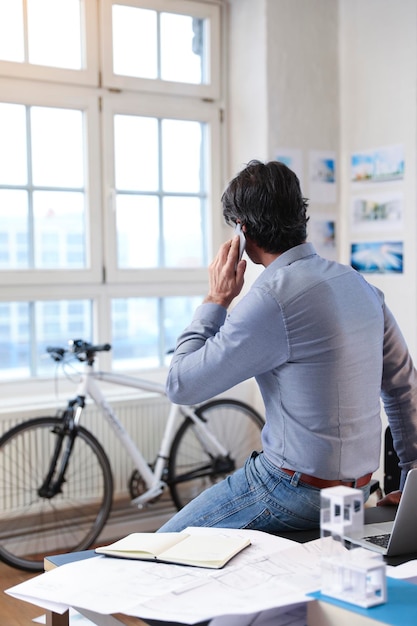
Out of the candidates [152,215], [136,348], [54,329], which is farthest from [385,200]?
[54,329]

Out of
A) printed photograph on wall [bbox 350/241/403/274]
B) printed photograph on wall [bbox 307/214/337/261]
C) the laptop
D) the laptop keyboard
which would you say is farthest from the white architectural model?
printed photograph on wall [bbox 307/214/337/261]

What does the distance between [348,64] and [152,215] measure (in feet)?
4.38

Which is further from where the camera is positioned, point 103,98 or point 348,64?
point 348,64

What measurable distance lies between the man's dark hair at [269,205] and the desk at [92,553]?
66 centimetres

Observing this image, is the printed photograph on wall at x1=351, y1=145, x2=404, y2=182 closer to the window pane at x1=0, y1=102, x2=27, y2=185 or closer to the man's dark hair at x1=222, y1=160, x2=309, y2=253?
the window pane at x1=0, y1=102, x2=27, y2=185

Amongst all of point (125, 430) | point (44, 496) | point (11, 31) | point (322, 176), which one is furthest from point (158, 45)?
point (44, 496)

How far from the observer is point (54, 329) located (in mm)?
4133

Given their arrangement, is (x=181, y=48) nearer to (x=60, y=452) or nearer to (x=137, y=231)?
(x=137, y=231)

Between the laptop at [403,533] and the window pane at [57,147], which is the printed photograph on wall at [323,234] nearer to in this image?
the window pane at [57,147]

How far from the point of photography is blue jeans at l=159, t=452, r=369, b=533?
1.89 metres

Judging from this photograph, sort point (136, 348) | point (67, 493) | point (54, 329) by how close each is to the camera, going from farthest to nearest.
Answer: point (136, 348) → point (54, 329) → point (67, 493)

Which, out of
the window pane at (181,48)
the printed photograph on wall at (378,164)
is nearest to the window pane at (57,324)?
the window pane at (181,48)

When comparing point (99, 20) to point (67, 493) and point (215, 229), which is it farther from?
point (67, 493)

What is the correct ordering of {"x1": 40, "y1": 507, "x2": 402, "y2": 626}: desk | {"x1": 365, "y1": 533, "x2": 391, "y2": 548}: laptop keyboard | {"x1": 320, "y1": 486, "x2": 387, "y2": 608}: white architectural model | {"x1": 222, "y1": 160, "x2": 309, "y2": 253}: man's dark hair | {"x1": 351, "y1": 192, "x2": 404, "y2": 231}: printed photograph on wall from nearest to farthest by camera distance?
1. {"x1": 320, "y1": 486, "x2": 387, "y2": 608}: white architectural model
2. {"x1": 40, "y1": 507, "x2": 402, "y2": 626}: desk
3. {"x1": 365, "y1": 533, "x2": 391, "y2": 548}: laptop keyboard
4. {"x1": 222, "y1": 160, "x2": 309, "y2": 253}: man's dark hair
5. {"x1": 351, "y1": 192, "x2": 404, "y2": 231}: printed photograph on wall
